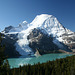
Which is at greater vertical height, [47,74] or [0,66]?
[0,66]

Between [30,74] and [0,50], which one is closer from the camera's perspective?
[0,50]

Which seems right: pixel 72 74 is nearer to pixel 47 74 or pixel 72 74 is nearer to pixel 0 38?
pixel 47 74

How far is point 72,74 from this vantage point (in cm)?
1725

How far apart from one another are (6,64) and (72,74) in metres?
13.2

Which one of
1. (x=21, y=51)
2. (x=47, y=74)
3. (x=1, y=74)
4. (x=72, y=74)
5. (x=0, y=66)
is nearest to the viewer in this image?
(x=0, y=66)

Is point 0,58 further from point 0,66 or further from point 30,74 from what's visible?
point 30,74

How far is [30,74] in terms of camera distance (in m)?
21.6

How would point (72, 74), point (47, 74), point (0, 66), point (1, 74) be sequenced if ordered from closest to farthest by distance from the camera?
point (0, 66) < point (1, 74) < point (72, 74) < point (47, 74)

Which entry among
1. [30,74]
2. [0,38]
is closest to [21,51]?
[30,74]

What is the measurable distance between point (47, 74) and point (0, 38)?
1562 cm

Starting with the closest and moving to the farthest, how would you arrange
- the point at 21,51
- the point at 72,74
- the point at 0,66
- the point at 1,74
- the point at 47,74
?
the point at 0,66, the point at 1,74, the point at 72,74, the point at 47,74, the point at 21,51

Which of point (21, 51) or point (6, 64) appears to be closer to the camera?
point (6, 64)

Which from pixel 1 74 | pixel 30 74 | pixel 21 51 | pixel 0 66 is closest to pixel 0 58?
pixel 0 66

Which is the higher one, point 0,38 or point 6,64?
point 0,38
